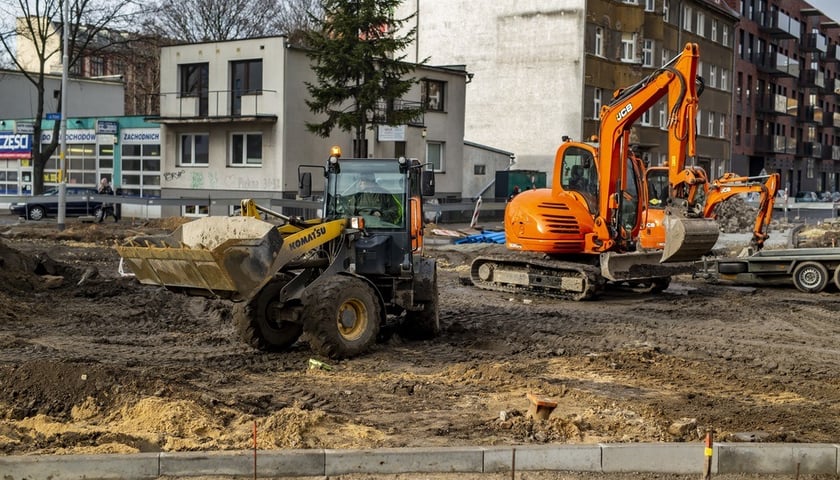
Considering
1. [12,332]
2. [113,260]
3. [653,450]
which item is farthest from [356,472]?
[113,260]

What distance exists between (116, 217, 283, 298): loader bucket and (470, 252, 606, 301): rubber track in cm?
806

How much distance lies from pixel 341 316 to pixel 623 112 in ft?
25.3

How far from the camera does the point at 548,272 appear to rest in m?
17.6

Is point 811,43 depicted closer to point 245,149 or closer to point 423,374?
point 245,149

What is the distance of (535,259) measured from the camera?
58.5ft

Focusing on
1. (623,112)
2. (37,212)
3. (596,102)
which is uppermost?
(596,102)

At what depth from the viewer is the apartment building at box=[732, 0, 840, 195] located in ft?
225

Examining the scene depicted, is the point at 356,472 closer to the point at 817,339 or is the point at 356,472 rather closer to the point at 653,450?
the point at 653,450

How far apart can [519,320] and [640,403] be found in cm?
573

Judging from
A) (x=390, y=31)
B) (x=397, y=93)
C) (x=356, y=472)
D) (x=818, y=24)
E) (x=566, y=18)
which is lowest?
(x=356, y=472)

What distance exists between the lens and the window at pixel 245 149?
36250 millimetres

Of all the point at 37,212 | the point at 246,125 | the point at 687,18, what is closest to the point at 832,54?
the point at 687,18

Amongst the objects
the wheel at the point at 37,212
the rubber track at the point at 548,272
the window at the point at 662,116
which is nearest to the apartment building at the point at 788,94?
the window at the point at 662,116

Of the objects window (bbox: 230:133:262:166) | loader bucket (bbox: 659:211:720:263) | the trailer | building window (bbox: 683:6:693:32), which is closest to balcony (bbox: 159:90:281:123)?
window (bbox: 230:133:262:166)
